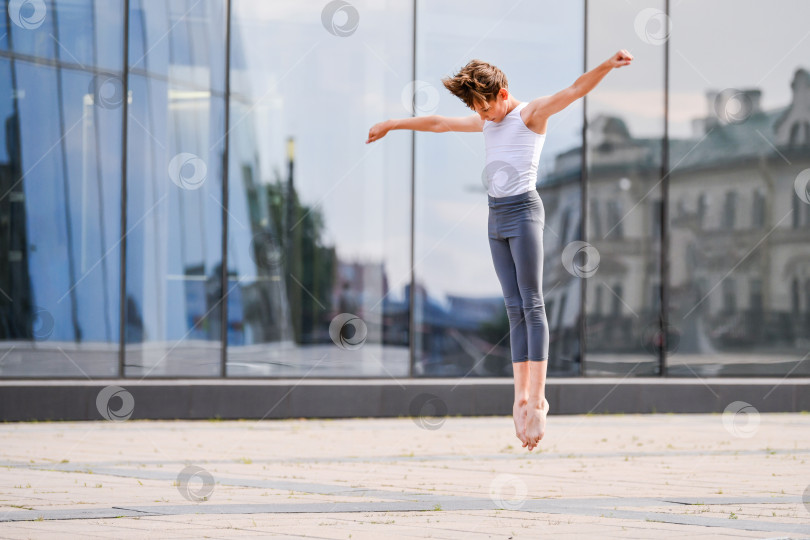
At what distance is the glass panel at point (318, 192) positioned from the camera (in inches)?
496

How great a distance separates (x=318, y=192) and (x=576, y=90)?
8.59m

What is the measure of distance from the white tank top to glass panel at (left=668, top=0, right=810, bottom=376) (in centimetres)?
954

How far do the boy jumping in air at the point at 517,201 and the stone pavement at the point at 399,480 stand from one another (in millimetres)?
863

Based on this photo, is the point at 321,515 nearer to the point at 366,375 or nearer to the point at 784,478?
the point at 784,478

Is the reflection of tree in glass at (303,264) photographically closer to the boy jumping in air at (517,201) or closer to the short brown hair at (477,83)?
the boy jumping in air at (517,201)

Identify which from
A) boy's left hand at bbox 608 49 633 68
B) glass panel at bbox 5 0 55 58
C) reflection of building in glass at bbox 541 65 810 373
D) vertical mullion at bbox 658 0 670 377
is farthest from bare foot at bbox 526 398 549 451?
vertical mullion at bbox 658 0 670 377

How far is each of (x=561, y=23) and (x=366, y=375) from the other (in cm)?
539

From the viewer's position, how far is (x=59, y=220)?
11.9m

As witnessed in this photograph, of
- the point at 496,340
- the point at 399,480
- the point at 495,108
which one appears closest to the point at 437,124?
the point at 495,108

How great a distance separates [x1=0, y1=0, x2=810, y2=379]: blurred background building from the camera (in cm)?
1197

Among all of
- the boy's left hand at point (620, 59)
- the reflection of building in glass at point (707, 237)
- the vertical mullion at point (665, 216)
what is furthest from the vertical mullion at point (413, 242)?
the boy's left hand at point (620, 59)

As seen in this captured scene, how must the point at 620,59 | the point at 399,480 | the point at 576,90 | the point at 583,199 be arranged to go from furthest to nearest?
the point at 583,199
the point at 399,480
the point at 576,90
the point at 620,59

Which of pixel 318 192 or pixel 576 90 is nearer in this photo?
pixel 576 90

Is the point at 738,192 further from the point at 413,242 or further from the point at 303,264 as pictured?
the point at 303,264
